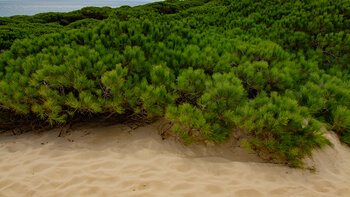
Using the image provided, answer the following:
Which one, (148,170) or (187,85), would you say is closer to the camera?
(148,170)

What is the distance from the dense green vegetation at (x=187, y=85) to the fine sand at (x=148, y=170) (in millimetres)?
264

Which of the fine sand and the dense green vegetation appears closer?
the fine sand

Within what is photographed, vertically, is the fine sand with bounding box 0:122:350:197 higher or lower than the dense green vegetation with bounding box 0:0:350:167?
lower

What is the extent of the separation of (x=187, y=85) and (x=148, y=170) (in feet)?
4.15

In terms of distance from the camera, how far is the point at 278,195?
2.23 m

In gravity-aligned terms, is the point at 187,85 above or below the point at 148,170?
above

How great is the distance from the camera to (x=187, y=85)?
10.1ft

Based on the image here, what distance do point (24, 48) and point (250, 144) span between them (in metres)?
4.55

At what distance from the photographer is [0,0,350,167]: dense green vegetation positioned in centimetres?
270

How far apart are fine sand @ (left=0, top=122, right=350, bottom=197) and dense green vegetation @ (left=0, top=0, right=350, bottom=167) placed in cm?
26

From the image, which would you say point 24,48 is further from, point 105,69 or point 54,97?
point 105,69

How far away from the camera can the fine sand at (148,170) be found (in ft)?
7.55

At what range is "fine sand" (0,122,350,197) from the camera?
7.55 feet

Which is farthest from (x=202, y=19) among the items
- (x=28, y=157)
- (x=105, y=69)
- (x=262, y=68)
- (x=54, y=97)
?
(x=28, y=157)
